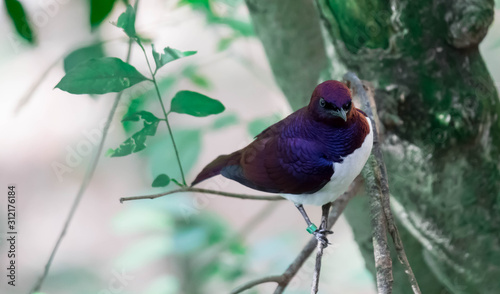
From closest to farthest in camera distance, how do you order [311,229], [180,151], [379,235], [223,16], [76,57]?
[379,235] → [311,229] → [76,57] → [180,151] → [223,16]

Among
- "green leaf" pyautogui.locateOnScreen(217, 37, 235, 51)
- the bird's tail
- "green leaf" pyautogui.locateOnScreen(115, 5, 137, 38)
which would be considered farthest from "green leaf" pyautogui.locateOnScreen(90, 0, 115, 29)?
"green leaf" pyautogui.locateOnScreen(217, 37, 235, 51)

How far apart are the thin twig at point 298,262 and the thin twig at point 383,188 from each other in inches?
4.9

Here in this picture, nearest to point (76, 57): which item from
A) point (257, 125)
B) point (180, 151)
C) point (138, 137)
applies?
point (138, 137)

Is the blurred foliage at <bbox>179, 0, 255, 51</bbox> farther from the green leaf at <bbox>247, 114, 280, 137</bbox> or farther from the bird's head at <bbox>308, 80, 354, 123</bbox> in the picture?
the bird's head at <bbox>308, 80, 354, 123</bbox>

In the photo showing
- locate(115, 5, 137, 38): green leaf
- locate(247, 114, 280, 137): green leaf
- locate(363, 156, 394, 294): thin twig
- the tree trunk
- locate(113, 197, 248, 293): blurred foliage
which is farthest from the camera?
locate(113, 197, 248, 293): blurred foliage

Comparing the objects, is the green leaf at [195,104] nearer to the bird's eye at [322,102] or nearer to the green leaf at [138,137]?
the green leaf at [138,137]

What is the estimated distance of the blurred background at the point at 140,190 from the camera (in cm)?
121

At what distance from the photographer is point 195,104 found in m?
0.62

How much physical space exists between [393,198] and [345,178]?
0.26 metres

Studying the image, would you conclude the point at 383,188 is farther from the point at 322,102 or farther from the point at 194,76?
the point at 194,76

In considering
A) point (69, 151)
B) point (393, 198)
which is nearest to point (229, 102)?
point (69, 151)

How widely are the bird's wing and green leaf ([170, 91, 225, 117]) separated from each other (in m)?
0.06

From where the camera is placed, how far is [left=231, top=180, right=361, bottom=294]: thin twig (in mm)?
631

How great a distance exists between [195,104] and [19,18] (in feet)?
0.83
